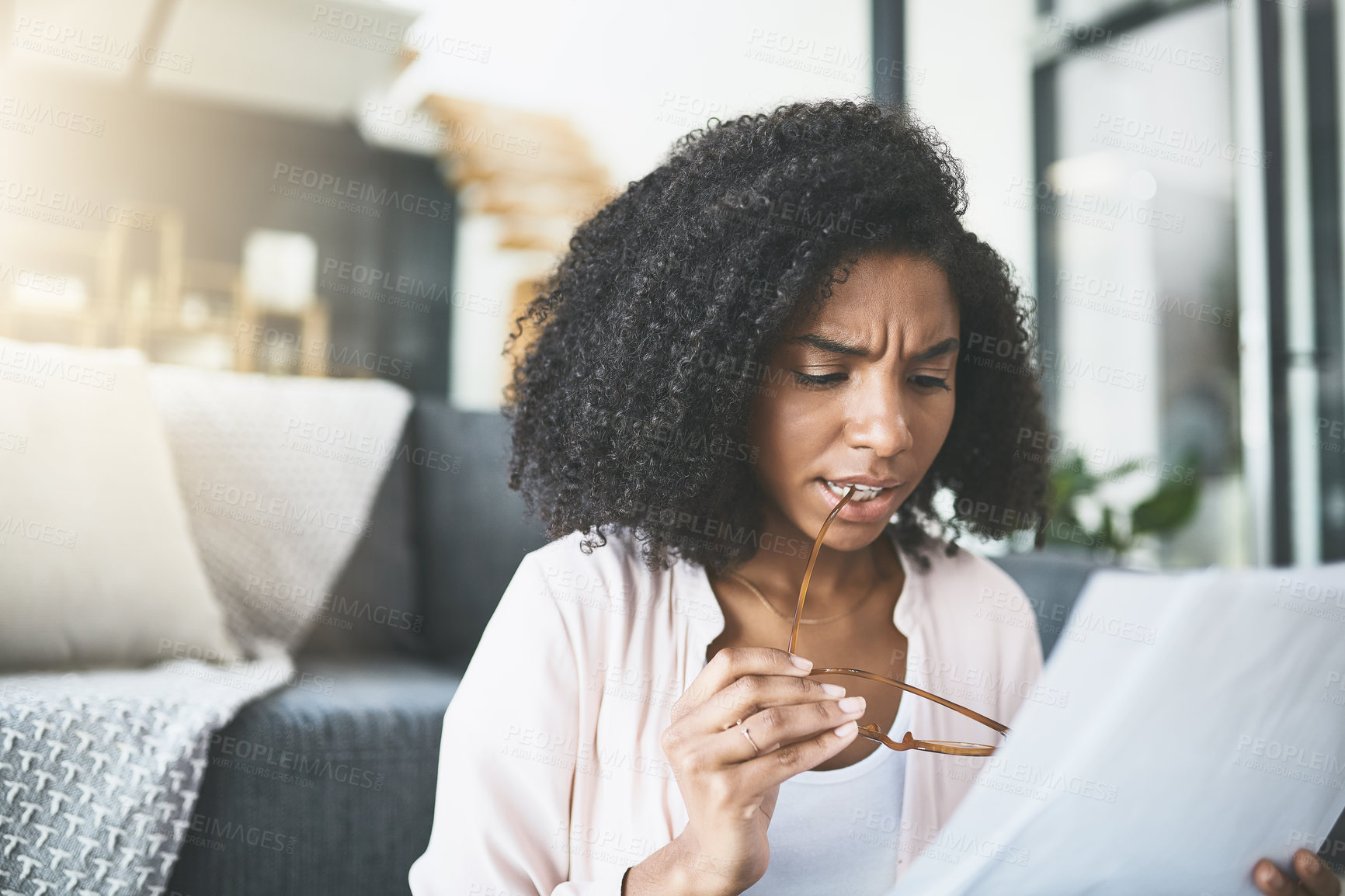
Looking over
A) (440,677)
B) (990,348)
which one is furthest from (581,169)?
(990,348)

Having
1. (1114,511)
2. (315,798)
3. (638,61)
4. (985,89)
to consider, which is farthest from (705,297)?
(985,89)

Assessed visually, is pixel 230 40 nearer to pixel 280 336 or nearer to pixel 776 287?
pixel 280 336

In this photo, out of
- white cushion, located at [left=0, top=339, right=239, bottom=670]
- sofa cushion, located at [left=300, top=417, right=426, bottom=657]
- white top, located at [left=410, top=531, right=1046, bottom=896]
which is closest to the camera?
white top, located at [left=410, top=531, right=1046, bottom=896]

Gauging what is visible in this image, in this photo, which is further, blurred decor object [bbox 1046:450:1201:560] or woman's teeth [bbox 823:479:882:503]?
blurred decor object [bbox 1046:450:1201:560]

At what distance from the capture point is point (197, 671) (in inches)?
56.2

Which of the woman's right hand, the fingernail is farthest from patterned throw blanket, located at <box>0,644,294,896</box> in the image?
the fingernail

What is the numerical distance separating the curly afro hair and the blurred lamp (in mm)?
2443

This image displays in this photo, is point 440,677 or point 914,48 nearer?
point 440,677

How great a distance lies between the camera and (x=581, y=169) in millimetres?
3207

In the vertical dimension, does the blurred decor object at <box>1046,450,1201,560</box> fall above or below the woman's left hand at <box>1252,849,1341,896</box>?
above

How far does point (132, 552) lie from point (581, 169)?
6.91 ft

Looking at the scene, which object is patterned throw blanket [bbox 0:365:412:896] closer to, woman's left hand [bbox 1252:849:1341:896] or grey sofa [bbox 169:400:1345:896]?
grey sofa [bbox 169:400:1345:896]

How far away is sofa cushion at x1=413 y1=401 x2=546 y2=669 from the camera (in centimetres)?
189

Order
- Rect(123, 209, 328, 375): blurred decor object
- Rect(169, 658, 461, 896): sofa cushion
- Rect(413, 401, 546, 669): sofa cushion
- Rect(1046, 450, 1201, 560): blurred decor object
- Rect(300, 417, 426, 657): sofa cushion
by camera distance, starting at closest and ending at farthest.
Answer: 1. Rect(169, 658, 461, 896): sofa cushion
2. Rect(300, 417, 426, 657): sofa cushion
3. Rect(413, 401, 546, 669): sofa cushion
4. Rect(1046, 450, 1201, 560): blurred decor object
5. Rect(123, 209, 328, 375): blurred decor object
